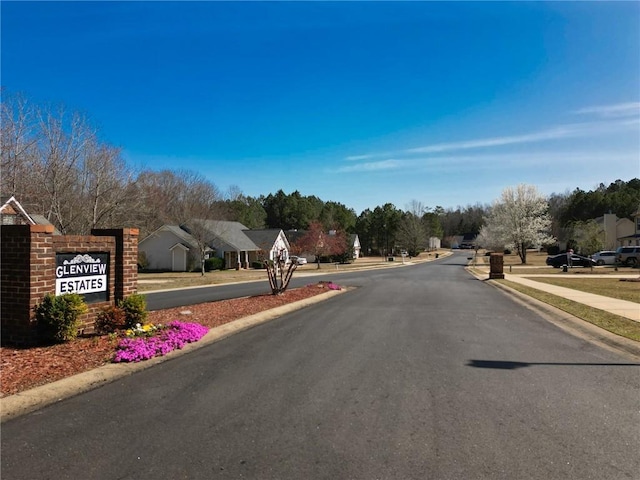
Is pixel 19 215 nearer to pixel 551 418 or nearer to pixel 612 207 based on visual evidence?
pixel 551 418

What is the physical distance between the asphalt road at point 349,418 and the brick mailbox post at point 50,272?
2388mm

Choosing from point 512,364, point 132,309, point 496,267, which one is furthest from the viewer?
point 496,267

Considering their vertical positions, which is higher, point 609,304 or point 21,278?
point 21,278

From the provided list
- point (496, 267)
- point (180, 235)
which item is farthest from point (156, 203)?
point (496, 267)

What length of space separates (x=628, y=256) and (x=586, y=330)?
40388mm

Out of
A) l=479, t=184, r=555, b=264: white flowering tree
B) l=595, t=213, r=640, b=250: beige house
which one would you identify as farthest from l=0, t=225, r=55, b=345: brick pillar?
l=595, t=213, r=640, b=250: beige house

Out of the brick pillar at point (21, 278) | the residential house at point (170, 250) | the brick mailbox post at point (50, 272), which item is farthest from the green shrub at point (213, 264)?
the brick pillar at point (21, 278)

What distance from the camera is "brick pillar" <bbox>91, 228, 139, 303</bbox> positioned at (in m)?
8.87

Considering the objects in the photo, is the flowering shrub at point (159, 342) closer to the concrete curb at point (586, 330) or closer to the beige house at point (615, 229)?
the concrete curb at point (586, 330)

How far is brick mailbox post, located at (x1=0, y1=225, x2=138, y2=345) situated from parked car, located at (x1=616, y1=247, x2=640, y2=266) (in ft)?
154

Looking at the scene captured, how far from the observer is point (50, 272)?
7.38 metres

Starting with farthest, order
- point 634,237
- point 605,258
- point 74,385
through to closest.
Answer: point 634,237 < point 605,258 < point 74,385

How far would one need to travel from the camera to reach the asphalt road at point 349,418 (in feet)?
11.8

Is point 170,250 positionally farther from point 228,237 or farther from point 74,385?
point 74,385
